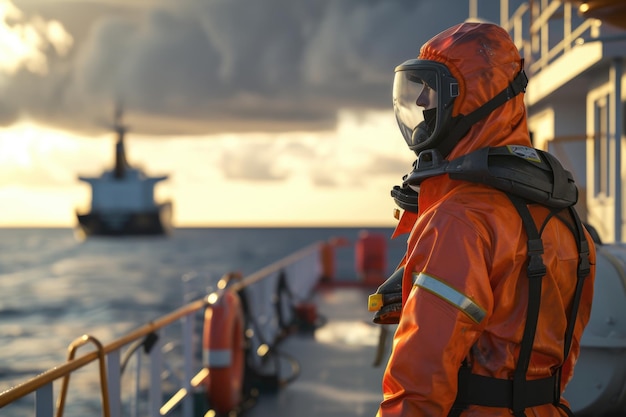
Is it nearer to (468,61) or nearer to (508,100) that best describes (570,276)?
(508,100)

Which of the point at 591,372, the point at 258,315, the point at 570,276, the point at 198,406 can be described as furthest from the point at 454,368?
the point at 258,315

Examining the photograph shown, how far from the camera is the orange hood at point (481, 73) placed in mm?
1960

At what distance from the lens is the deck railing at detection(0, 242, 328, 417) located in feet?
10.6

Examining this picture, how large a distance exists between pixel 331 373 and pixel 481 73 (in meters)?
6.54

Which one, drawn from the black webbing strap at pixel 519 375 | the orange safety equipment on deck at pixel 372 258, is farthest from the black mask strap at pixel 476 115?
the orange safety equipment on deck at pixel 372 258

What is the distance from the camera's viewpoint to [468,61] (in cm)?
196

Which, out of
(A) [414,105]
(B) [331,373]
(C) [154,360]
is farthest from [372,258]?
(A) [414,105]

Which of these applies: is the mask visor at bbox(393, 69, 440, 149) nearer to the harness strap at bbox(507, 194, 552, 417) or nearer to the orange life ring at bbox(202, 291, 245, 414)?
the harness strap at bbox(507, 194, 552, 417)

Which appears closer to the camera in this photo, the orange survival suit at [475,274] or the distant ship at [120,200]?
the orange survival suit at [475,274]

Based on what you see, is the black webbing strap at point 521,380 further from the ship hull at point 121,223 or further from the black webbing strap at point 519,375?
the ship hull at point 121,223

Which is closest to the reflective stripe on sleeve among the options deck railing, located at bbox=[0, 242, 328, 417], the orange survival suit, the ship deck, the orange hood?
the orange survival suit

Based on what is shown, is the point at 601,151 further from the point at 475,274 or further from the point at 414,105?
the point at 475,274

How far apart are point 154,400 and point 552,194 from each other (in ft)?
13.0

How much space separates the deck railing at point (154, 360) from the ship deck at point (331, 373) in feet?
1.93
